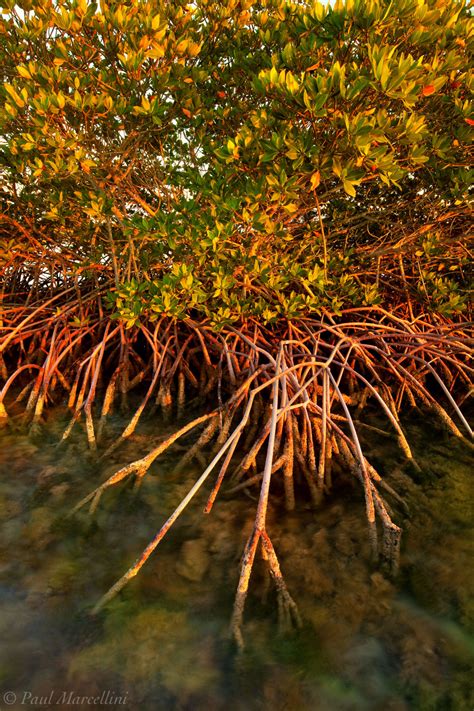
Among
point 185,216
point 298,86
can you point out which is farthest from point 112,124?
point 298,86

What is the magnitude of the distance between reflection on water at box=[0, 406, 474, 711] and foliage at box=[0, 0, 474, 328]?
4.68 feet

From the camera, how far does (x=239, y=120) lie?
10.9ft

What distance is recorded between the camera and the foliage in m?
2.39

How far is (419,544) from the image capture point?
94.7 inches

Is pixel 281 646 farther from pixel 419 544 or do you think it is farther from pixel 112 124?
pixel 112 124

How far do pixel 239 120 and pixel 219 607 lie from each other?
3096 mm

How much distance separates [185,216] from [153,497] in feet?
5.92

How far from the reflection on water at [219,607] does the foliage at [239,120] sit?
143cm

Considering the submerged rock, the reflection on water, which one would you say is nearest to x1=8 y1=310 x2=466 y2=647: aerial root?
the reflection on water

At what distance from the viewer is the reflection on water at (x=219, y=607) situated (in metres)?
1.66

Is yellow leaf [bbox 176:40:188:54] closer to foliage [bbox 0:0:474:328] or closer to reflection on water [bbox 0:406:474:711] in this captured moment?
foliage [bbox 0:0:474:328]

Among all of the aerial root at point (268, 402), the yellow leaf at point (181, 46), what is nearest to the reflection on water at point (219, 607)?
the aerial root at point (268, 402)
